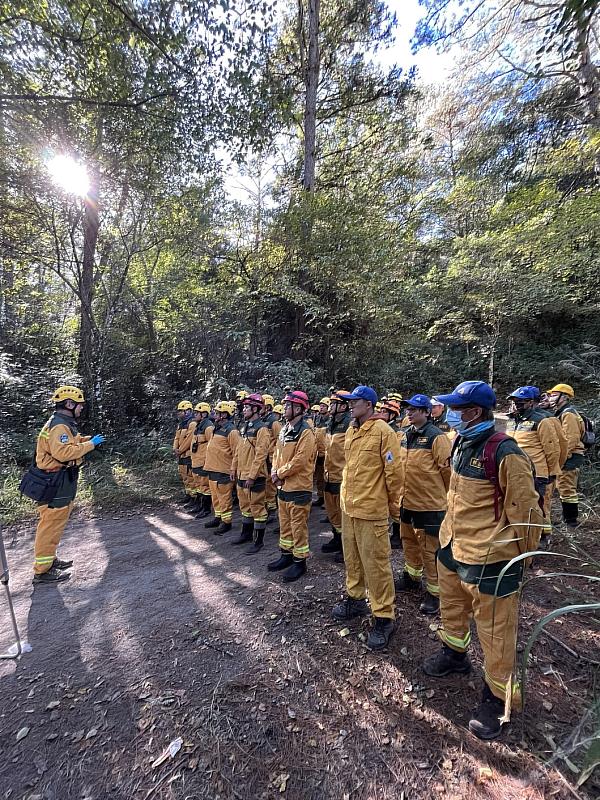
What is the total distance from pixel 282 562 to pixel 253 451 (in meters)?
1.66

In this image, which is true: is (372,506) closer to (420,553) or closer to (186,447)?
(420,553)

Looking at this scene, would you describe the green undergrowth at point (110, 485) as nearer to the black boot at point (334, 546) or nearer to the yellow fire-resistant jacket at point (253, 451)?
the yellow fire-resistant jacket at point (253, 451)

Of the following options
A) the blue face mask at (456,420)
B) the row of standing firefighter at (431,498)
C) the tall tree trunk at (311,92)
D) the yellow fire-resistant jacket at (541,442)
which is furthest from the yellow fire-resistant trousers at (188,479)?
the tall tree trunk at (311,92)

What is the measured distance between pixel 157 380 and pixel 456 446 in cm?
1147

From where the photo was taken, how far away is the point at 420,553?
4.27 metres

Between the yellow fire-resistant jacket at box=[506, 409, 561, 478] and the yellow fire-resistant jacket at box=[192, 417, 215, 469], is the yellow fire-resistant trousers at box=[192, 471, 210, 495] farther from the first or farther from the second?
the yellow fire-resistant jacket at box=[506, 409, 561, 478]

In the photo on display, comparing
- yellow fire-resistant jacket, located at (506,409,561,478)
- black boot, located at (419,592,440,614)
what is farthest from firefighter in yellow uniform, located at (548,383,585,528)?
black boot, located at (419,592,440,614)

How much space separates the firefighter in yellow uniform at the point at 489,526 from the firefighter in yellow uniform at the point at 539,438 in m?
3.24

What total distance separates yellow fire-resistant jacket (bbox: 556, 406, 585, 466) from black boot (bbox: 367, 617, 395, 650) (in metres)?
4.55

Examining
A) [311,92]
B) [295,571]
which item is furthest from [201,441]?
[311,92]

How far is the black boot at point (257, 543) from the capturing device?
562 centimetres

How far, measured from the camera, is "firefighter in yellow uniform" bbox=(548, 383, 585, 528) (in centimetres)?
600

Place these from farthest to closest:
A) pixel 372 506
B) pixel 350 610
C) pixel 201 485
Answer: pixel 201 485 < pixel 350 610 < pixel 372 506

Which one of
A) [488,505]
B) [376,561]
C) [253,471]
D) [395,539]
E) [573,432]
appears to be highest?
[488,505]
